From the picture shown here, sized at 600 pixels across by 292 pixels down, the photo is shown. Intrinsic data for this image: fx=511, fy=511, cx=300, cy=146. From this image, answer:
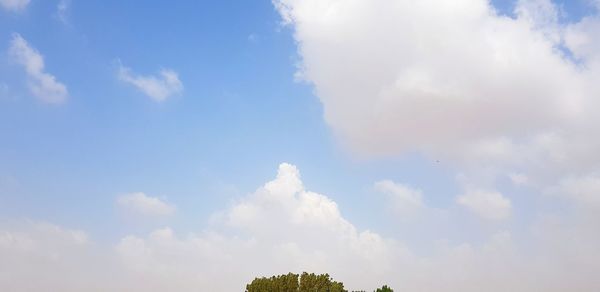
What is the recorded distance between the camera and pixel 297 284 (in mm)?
97500

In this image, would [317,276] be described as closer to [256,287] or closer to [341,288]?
[341,288]

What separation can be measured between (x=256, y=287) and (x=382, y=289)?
940 inches

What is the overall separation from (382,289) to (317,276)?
12.5m

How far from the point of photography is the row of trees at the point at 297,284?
9625 centimetres

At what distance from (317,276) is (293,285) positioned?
4957 millimetres

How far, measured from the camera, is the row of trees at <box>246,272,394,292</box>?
96.2m

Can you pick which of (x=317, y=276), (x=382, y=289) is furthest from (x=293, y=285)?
(x=382, y=289)

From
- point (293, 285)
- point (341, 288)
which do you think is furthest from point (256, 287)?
point (341, 288)

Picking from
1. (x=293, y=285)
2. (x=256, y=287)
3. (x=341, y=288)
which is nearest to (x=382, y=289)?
(x=341, y=288)

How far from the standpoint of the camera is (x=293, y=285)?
96812 mm

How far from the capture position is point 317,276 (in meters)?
98.1

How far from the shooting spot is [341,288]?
98562mm

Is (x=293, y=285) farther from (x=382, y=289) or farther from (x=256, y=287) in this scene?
(x=382, y=289)
